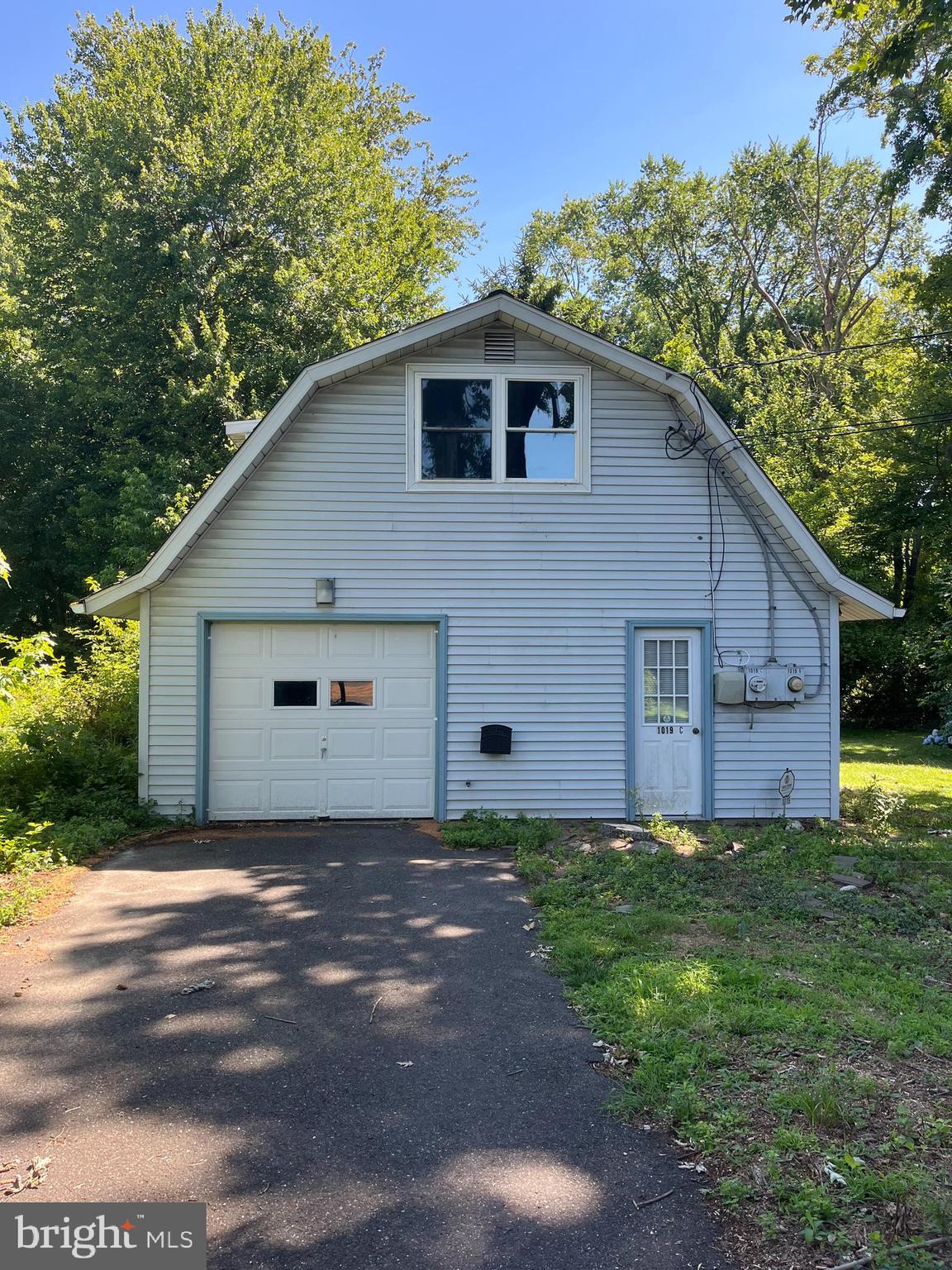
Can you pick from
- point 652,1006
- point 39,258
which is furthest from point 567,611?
point 39,258

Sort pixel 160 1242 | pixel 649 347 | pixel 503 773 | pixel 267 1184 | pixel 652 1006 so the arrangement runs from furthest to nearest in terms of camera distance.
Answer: pixel 649 347 < pixel 503 773 < pixel 652 1006 < pixel 267 1184 < pixel 160 1242

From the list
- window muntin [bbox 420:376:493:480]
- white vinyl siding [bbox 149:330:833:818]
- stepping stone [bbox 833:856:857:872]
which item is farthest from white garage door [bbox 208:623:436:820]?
stepping stone [bbox 833:856:857:872]

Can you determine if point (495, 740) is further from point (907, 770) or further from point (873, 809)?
point (907, 770)

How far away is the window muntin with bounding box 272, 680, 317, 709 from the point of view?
988 centimetres

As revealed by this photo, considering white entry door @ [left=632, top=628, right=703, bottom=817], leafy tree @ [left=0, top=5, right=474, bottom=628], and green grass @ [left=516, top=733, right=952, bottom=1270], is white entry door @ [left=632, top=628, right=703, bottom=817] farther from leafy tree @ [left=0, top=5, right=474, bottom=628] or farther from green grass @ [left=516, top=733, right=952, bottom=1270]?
leafy tree @ [left=0, top=5, right=474, bottom=628]

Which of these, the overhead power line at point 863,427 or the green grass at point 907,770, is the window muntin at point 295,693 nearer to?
the green grass at point 907,770

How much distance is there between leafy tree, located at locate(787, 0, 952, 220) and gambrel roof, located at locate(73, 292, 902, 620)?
3.72m

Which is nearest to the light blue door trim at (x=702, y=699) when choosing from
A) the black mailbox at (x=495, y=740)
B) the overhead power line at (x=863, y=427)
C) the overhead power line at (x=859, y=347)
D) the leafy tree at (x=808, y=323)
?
the black mailbox at (x=495, y=740)

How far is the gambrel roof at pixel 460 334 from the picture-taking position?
9.36 metres

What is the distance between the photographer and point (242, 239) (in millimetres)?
22516

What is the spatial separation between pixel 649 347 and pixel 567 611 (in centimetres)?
2350

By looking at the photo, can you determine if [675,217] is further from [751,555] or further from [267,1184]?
[267,1184]

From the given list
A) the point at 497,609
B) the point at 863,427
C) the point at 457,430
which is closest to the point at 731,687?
the point at 497,609

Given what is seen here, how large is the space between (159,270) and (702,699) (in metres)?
18.0
